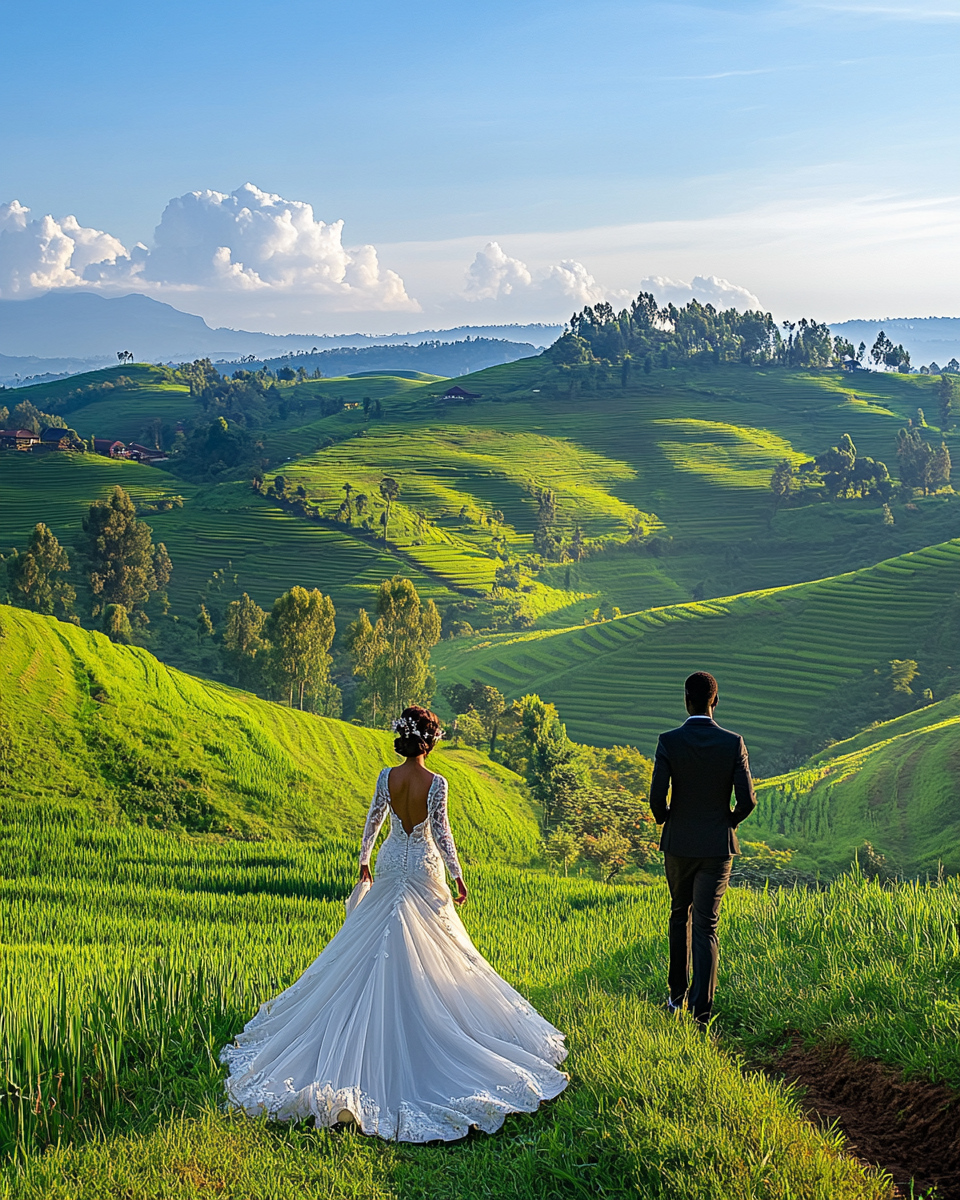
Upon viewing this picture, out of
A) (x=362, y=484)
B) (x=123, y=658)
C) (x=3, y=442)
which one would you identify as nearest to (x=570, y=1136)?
(x=123, y=658)

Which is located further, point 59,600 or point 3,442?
point 3,442

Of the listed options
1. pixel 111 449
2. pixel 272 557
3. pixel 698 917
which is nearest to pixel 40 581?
pixel 272 557

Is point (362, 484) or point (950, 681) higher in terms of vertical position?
point (362, 484)

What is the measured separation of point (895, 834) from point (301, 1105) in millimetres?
38739

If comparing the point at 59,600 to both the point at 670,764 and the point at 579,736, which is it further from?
the point at 670,764

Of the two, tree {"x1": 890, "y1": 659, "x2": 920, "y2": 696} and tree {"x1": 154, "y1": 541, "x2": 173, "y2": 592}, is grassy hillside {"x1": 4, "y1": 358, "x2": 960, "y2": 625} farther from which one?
tree {"x1": 890, "y1": 659, "x2": 920, "y2": 696}

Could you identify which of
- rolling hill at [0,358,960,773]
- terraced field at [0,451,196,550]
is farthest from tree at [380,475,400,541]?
terraced field at [0,451,196,550]

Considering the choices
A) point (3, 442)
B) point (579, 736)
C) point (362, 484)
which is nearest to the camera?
point (579, 736)

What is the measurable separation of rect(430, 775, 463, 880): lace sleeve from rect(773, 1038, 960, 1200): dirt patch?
8.66ft

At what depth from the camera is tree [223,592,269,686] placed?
59094mm

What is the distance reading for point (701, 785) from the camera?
7.07 m

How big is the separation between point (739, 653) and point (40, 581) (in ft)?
163

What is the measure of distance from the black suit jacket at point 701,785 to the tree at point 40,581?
62.9 meters

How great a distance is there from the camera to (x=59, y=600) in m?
70.0
